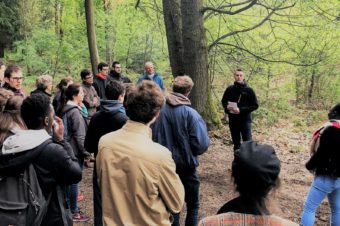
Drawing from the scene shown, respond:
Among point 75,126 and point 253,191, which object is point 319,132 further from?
point 75,126

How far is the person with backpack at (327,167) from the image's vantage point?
4.00 m

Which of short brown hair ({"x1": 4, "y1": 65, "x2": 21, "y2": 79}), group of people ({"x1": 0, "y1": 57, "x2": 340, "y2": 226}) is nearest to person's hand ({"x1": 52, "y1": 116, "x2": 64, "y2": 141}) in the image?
group of people ({"x1": 0, "y1": 57, "x2": 340, "y2": 226})

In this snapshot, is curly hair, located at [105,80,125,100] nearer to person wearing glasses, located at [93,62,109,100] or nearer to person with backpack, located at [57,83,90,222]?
person with backpack, located at [57,83,90,222]

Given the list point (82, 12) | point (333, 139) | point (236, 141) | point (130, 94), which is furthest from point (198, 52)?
point (82, 12)

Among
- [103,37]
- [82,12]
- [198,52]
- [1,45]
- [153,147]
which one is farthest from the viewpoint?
[1,45]

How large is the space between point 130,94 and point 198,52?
22.3ft

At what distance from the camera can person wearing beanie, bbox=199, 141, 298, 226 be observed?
1.96 meters

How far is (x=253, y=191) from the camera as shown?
6.54 feet

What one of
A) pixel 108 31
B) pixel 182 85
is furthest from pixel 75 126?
pixel 108 31

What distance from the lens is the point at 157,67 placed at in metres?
16.5

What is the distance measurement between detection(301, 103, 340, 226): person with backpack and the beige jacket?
2054 millimetres

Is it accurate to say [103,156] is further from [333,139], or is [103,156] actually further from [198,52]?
[198,52]

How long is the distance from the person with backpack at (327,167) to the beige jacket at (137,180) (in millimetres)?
2054

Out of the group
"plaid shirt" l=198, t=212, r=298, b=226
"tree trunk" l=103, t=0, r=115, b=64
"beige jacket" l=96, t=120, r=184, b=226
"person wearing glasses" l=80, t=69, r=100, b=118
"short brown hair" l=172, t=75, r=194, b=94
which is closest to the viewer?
"plaid shirt" l=198, t=212, r=298, b=226
